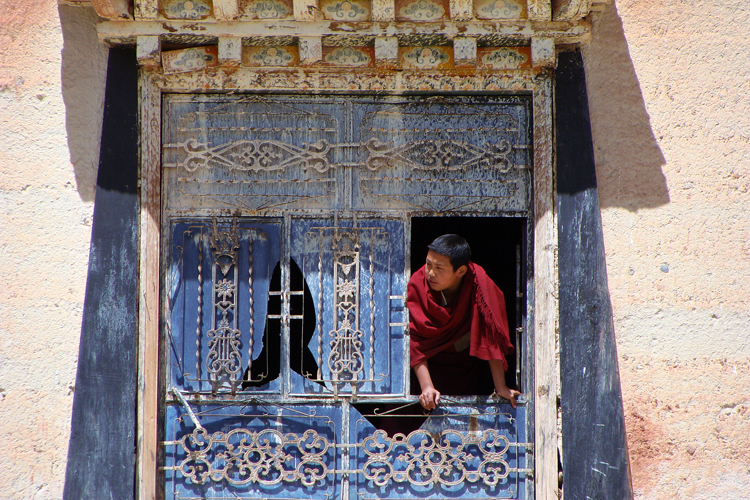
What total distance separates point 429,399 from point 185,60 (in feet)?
6.86

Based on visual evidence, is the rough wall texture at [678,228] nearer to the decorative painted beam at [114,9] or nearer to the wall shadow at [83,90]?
the decorative painted beam at [114,9]

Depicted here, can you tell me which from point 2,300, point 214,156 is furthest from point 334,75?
point 2,300

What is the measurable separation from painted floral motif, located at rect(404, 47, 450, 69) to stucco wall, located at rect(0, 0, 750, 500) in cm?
75

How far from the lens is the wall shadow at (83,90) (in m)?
3.17

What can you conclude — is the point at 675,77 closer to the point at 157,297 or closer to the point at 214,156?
the point at 214,156

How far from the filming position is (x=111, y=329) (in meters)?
3.07

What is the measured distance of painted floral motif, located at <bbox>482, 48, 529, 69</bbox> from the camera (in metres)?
3.26

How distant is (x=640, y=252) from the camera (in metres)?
3.12

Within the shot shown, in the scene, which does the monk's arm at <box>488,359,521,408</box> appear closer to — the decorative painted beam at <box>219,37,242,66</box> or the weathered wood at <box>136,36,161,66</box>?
the decorative painted beam at <box>219,37,242,66</box>

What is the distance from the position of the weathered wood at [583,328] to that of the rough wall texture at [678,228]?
7cm

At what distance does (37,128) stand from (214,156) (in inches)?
34.0

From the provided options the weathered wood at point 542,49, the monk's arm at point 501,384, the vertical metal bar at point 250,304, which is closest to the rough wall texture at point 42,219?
the vertical metal bar at point 250,304

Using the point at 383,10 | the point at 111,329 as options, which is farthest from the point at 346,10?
the point at 111,329

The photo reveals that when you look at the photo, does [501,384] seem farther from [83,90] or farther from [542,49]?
[83,90]
